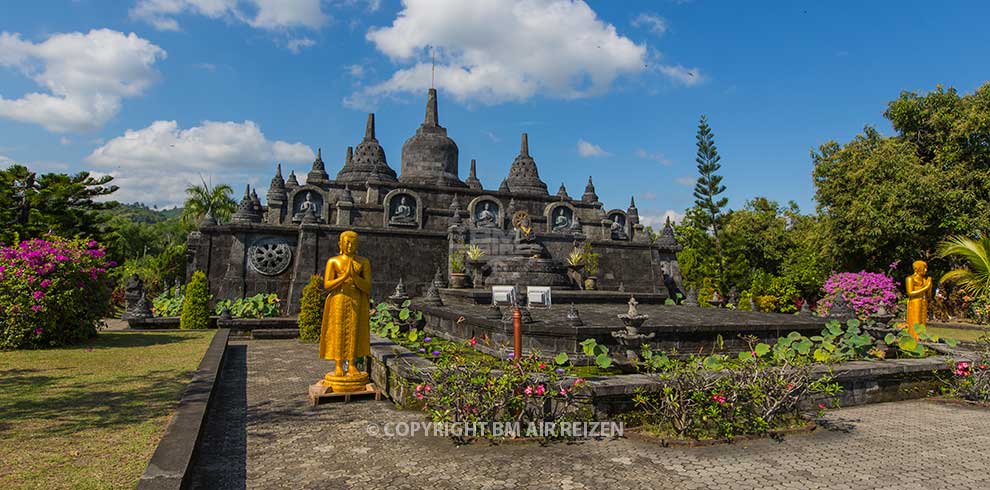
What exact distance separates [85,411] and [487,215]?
1986 cm

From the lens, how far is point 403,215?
74.0 feet

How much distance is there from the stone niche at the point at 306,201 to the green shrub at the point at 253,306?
19.6ft

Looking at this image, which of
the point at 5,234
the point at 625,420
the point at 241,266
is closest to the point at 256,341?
the point at 241,266

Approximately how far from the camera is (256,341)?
13.5 metres

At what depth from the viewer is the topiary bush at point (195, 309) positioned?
47.9 feet

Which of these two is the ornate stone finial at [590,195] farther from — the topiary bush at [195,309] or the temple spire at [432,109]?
the topiary bush at [195,309]

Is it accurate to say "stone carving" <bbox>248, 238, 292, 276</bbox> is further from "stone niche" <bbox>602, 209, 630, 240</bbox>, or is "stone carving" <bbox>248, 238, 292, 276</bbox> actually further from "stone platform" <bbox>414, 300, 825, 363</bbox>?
"stone niche" <bbox>602, 209, 630, 240</bbox>

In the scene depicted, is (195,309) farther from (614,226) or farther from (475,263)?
(614,226)

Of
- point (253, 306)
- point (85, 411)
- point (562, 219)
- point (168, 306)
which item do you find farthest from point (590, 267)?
point (85, 411)

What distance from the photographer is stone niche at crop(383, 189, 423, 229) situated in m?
22.3

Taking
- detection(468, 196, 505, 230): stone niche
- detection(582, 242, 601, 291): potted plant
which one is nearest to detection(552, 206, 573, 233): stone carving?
detection(468, 196, 505, 230): stone niche

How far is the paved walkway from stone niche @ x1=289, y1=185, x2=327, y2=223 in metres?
17.7

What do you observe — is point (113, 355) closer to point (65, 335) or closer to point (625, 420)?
point (65, 335)

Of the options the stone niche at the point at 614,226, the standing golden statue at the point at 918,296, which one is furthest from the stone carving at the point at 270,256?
the standing golden statue at the point at 918,296
